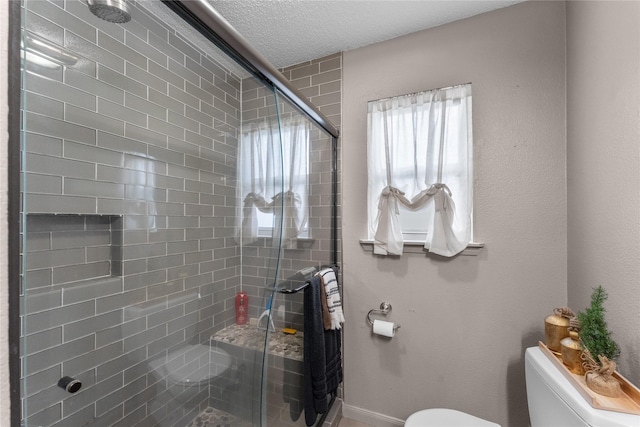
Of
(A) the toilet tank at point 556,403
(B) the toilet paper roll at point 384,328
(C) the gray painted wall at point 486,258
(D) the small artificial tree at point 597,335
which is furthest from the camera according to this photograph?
(B) the toilet paper roll at point 384,328

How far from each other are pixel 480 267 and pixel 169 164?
1.74 m

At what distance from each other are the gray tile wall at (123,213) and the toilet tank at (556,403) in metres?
1.32

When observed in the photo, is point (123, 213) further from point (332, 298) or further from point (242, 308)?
point (332, 298)

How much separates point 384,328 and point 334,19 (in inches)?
73.0

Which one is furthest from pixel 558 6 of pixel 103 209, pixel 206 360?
pixel 206 360

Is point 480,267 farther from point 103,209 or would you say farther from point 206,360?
point 103,209

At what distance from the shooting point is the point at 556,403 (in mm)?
928

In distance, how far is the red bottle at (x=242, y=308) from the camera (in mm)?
1241

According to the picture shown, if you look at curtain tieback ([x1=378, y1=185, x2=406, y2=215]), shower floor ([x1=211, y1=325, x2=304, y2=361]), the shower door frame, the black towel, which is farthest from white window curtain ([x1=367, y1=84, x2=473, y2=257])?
the shower door frame

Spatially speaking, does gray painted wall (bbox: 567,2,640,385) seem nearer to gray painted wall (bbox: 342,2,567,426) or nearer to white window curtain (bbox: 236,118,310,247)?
gray painted wall (bbox: 342,2,567,426)

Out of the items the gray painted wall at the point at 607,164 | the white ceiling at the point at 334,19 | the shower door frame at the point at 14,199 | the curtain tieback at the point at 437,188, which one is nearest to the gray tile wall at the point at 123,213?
the shower door frame at the point at 14,199

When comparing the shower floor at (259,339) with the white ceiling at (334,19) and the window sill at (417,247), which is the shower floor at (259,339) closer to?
the window sill at (417,247)

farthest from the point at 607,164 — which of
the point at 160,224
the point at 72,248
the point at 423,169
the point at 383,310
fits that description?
the point at 72,248

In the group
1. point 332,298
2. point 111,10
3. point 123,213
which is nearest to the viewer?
point 111,10
